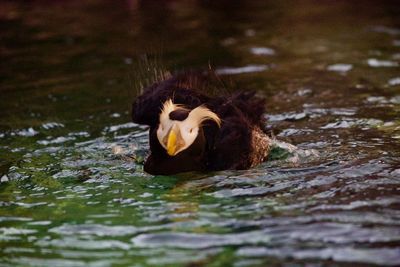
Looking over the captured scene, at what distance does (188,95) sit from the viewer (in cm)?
614

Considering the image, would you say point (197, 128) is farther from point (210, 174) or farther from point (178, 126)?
point (210, 174)

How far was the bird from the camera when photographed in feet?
18.5

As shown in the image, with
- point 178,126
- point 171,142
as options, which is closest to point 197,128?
point 178,126

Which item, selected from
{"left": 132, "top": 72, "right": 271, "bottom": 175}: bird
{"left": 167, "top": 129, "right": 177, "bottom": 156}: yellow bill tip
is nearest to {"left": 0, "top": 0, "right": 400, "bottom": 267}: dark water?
{"left": 132, "top": 72, "right": 271, "bottom": 175}: bird

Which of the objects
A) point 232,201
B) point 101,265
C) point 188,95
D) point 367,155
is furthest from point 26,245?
point 367,155

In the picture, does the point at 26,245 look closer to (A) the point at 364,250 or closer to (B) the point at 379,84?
(A) the point at 364,250

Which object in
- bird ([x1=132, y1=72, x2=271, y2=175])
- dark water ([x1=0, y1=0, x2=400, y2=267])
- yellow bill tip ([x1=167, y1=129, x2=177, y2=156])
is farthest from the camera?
bird ([x1=132, y1=72, x2=271, y2=175])

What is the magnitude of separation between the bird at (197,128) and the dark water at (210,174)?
0.48 feet

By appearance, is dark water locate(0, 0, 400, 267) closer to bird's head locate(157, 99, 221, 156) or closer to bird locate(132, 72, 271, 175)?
bird locate(132, 72, 271, 175)

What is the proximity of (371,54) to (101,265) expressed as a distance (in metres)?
6.99

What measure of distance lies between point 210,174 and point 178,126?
1.72 ft

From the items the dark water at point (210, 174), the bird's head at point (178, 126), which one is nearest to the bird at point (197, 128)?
the bird's head at point (178, 126)

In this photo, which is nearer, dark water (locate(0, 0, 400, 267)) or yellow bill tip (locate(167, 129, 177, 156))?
dark water (locate(0, 0, 400, 267))

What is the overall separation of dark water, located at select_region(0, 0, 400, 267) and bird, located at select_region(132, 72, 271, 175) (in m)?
0.15
